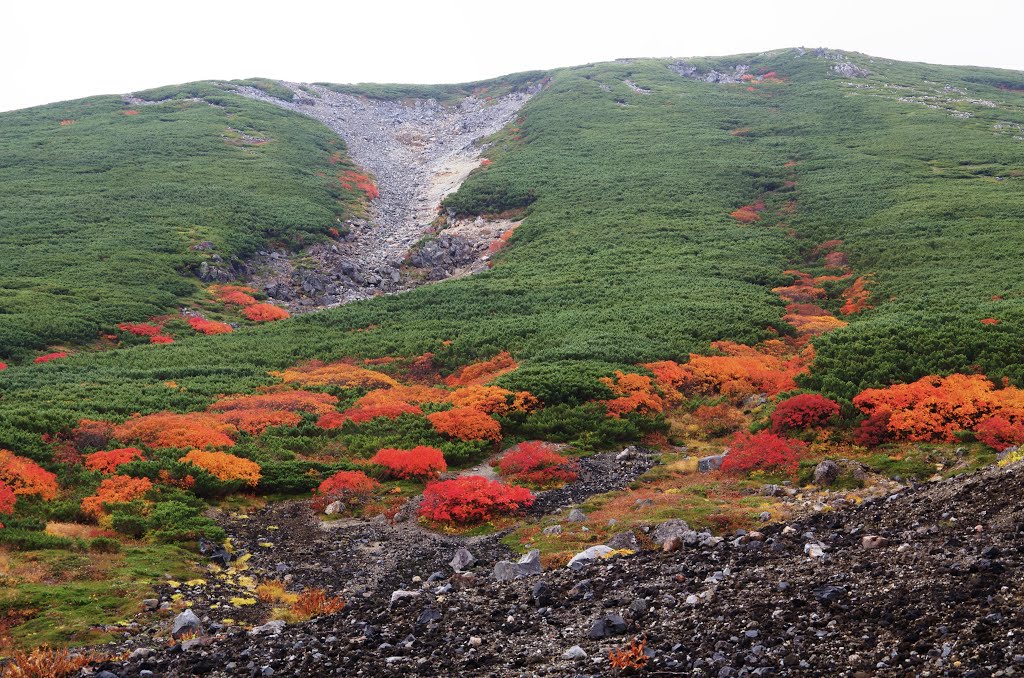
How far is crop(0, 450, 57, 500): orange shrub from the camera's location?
55.6 ft

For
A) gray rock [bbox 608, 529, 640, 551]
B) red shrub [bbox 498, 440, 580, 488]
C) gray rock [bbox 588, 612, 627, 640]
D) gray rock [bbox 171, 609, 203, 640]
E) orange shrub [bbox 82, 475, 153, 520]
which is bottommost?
red shrub [bbox 498, 440, 580, 488]

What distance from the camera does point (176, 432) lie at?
22.2 meters

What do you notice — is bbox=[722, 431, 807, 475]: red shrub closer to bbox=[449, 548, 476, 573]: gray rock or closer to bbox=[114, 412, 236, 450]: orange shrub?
bbox=[449, 548, 476, 573]: gray rock

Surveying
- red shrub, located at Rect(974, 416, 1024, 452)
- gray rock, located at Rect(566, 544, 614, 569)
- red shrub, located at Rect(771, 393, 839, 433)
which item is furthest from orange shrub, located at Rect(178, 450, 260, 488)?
red shrub, located at Rect(974, 416, 1024, 452)

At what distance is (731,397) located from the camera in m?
27.1

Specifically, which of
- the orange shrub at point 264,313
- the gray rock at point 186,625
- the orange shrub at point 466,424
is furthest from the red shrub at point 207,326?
the gray rock at point 186,625

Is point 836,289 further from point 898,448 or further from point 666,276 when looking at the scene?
point 898,448

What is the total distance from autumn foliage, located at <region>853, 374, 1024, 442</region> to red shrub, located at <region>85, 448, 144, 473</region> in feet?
68.7

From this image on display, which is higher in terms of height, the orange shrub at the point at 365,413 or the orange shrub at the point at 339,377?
the orange shrub at the point at 365,413

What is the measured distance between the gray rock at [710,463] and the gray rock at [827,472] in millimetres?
3279

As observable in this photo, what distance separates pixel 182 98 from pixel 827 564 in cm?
11704

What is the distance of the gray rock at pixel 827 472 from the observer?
1688 cm

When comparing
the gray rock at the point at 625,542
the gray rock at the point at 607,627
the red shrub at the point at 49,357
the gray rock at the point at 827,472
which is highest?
the gray rock at the point at 607,627

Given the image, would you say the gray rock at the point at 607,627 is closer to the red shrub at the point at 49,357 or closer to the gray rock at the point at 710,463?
the gray rock at the point at 710,463
